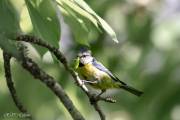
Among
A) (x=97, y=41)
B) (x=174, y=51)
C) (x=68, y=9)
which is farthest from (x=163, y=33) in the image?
(x=68, y=9)

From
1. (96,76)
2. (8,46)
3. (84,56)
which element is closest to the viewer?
(8,46)

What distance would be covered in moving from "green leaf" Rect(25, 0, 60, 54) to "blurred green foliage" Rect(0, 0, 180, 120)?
4.47 feet

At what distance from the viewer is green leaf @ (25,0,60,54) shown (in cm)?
150

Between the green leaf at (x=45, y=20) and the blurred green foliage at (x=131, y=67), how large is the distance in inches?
53.6

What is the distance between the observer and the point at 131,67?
13.8 ft

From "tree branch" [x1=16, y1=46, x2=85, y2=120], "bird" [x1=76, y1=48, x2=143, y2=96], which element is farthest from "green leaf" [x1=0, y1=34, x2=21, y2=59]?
"bird" [x1=76, y1=48, x2=143, y2=96]

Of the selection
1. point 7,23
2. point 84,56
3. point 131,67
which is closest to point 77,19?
point 7,23

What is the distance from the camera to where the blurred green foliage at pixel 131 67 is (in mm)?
3500

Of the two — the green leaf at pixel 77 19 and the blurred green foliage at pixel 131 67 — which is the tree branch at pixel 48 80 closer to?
the green leaf at pixel 77 19

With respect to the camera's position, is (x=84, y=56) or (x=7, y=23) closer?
(x=7, y=23)

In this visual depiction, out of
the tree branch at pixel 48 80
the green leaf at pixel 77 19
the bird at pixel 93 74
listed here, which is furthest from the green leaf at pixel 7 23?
the bird at pixel 93 74

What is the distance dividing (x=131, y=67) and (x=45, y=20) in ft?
8.89

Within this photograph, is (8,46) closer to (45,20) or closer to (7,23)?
(7,23)

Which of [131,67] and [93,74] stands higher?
[93,74]
